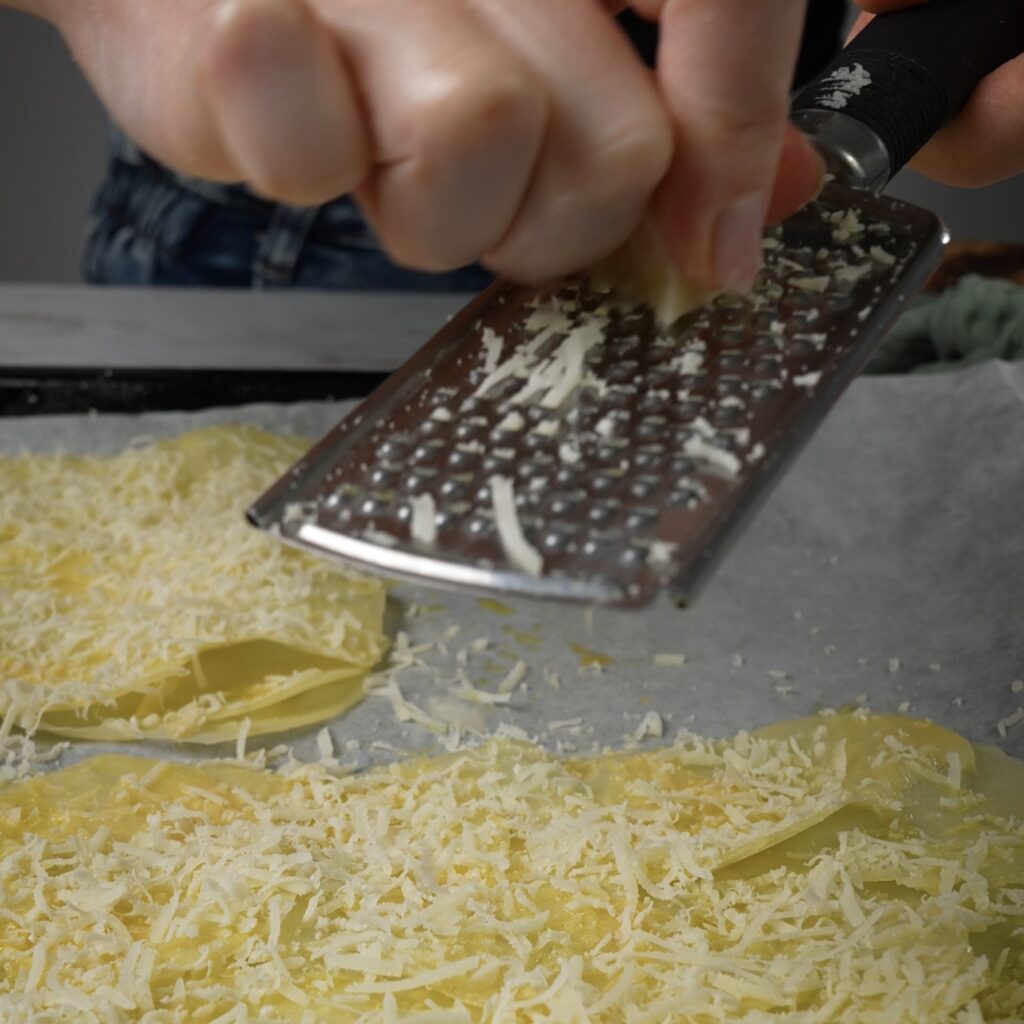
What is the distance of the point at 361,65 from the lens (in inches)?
22.7

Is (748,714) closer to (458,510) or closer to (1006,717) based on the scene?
(1006,717)

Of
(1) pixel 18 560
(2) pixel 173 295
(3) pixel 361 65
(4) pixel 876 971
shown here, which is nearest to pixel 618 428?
(3) pixel 361 65

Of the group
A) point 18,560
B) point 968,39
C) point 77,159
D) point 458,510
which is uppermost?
point 968,39

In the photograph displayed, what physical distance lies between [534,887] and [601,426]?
33 cm

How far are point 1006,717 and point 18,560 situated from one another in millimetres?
856

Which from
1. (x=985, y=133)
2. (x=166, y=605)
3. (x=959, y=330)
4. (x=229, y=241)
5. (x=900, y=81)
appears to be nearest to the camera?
(x=900, y=81)

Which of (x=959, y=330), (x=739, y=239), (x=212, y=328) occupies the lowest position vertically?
(x=212, y=328)

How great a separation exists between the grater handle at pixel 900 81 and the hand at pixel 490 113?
182 millimetres

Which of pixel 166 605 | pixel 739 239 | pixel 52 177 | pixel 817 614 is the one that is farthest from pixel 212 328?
pixel 52 177

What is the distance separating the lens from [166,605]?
3.69 ft

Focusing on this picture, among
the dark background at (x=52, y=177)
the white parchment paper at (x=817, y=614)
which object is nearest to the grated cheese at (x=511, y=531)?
the white parchment paper at (x=817, y=614)

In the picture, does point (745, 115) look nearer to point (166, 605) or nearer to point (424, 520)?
point (424, 520)

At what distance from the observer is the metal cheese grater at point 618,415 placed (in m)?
0.63

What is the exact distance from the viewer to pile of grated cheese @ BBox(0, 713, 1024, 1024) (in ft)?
2.51
